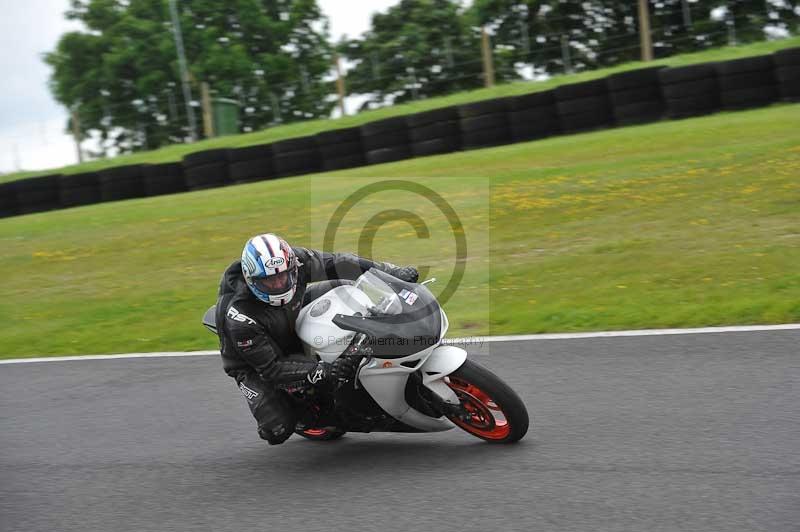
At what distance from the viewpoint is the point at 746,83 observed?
59.0 feet

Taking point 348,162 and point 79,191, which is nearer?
point 348,162

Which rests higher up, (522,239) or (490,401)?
(522,239)

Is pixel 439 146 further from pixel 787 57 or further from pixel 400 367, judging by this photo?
pixel 400 367

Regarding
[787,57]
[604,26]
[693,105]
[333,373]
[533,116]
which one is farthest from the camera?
[604,26]

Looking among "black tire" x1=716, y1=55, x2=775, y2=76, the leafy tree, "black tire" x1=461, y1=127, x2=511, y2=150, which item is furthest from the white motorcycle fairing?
the leafy tree

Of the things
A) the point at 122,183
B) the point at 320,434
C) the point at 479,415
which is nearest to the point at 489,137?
the point at 122,183

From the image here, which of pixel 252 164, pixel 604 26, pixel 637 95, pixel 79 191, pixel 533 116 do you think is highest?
pixel 604 26

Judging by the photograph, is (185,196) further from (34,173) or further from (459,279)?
(459,279)

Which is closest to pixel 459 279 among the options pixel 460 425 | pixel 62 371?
pixel 62 371

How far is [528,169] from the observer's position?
52.9ft

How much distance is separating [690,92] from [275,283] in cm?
1498

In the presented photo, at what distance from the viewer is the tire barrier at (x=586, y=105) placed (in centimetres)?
1859

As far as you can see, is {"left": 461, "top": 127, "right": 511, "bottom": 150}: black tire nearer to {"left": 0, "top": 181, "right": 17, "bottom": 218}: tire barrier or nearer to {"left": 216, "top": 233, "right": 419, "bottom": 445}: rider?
{"left": 0, "top": 181, "right": 17, "bottom": 218}: tire barrier

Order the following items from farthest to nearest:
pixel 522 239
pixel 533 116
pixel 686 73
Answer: pixel 533 116, pixel 686 73, pixel 522 239
